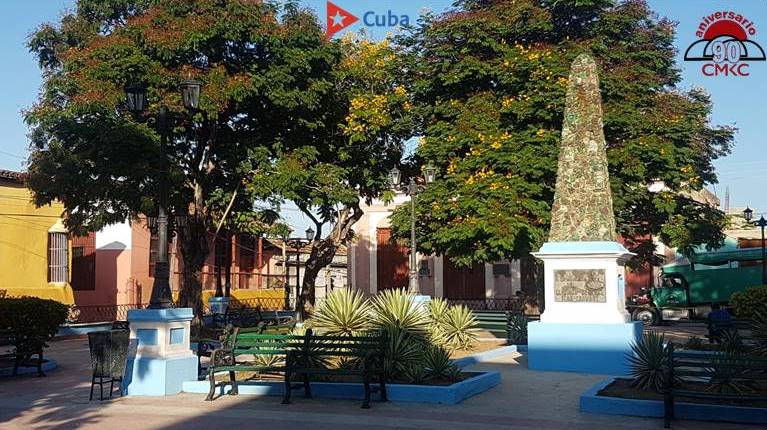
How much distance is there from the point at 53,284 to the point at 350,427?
96.2 feet

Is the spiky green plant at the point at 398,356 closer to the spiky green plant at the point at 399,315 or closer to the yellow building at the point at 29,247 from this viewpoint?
the spiky green plant at the point at 399,315

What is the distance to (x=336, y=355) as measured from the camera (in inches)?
487

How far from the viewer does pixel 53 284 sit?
3544 cm

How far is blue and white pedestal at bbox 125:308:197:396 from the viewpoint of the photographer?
13086mm

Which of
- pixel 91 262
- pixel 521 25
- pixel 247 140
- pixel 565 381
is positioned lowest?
pixel 565 381

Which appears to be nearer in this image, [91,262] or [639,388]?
[639,388]

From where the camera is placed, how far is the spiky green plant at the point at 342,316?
1466 cm

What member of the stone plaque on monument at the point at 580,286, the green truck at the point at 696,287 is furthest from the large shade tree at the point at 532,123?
the stone plaque on monument at the point at 580,286

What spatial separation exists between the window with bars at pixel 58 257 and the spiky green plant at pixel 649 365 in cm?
3015

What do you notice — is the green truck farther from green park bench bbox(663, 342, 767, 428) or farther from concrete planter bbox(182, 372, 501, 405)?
green park bench bbox(663, 342, 767, 428)

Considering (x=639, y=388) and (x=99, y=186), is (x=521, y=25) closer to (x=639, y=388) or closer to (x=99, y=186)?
(x=99, y=186)

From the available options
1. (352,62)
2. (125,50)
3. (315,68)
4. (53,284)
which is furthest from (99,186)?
(53,284)

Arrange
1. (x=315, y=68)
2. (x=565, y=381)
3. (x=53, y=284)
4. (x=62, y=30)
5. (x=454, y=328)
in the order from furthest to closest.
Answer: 1. (x=53, y=284)
2. (x=62, y=30)
3. (x=315, y=68)
4. (x=454, y=328)
5. (x=565, y=381)

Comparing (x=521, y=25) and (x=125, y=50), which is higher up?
(x=521, y=25)
